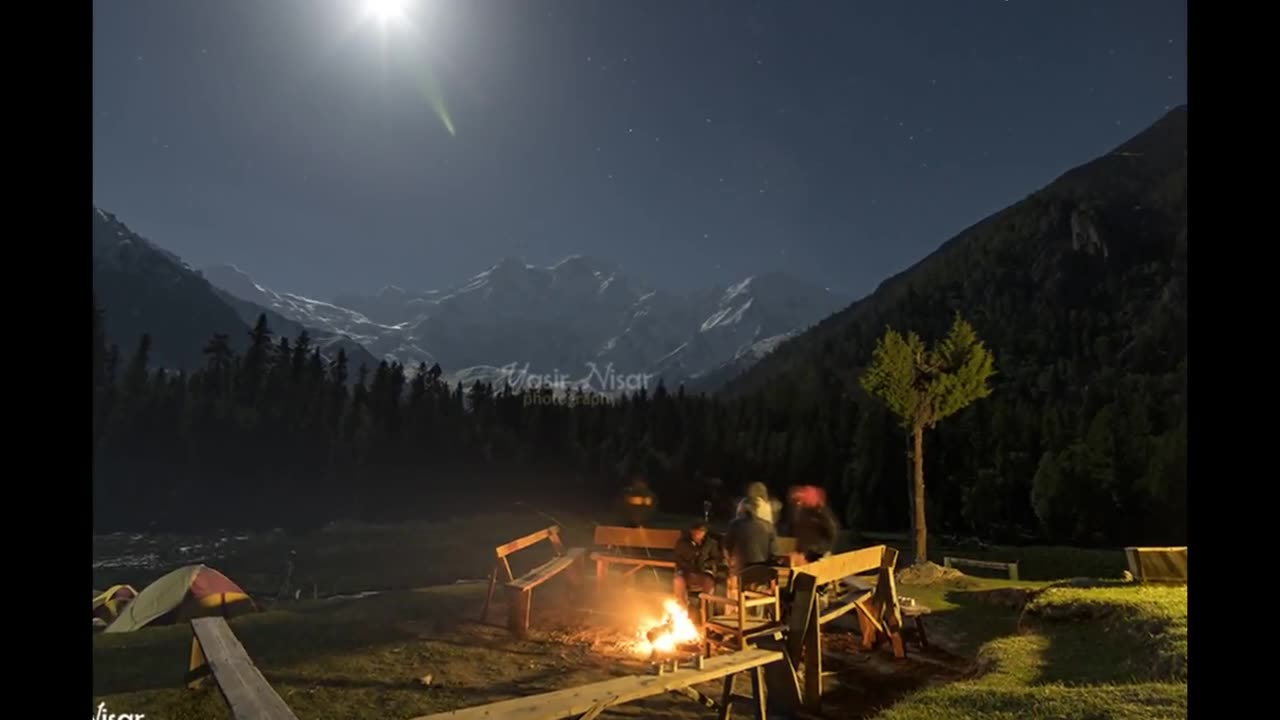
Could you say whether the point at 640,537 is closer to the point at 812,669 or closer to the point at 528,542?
the point at 528,542

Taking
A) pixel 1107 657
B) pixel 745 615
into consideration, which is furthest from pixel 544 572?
pixel 1107 657

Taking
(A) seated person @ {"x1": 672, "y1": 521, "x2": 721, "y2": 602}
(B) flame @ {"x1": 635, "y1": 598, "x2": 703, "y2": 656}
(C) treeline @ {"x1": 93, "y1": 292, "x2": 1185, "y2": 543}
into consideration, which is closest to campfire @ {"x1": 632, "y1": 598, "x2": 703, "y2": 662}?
(B) flame @ {"x1": 635, "y1": 598, "x2": 703, "y2": 656}

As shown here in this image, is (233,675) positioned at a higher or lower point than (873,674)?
higher

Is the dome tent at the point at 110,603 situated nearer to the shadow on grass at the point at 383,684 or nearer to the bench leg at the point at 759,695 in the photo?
the shadow on grass at the point at 383,684

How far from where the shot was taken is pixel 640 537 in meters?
15.5

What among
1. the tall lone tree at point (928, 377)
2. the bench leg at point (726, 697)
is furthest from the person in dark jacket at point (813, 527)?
the tall lone tree at point (928, 377)

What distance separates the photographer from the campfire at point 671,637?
38.9ft

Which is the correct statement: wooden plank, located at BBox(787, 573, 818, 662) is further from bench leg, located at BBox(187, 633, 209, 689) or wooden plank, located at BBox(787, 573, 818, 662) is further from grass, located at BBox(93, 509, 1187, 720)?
bench leg, located at BBox(187, 633, 209, 689)

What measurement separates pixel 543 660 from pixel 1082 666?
834 cm

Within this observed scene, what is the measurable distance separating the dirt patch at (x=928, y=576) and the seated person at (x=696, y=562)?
12.0 metres
